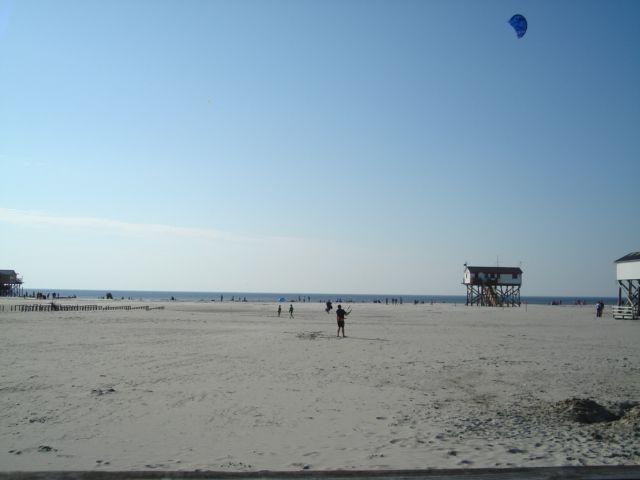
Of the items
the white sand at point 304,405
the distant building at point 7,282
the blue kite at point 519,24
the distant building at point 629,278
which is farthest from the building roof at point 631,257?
the distant building at point 7,282

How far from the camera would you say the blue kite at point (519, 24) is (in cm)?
1752

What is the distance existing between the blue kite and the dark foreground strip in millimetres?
16141

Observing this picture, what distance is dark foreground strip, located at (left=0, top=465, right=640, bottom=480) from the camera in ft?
16.1

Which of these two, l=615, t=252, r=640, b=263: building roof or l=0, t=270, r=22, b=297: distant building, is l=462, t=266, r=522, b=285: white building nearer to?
l=615, t=252, r=640, b=263: building roof

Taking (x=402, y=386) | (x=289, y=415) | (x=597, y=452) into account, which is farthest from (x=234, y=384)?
(x=597, y=452)

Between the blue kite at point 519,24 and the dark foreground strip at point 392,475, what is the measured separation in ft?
53.0

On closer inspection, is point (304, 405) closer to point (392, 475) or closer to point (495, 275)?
point (392, 475)

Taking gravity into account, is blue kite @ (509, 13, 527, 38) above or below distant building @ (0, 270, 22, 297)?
above

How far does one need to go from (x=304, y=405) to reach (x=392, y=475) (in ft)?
18.0

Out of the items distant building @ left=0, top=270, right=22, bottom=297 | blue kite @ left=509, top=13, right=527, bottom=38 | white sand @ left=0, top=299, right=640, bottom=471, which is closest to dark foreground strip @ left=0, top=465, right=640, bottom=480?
white sand @ left=0, top=299, right=640, bottom=471

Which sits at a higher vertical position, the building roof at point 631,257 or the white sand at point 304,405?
the building roof at point 631,257

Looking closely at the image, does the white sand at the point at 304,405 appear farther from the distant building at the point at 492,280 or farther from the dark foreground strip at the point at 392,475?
the distant building at the point at 492,280

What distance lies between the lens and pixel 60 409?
979 centimetres

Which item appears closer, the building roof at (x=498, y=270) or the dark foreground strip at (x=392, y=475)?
the dark foreground strip at (x=392, y=475)
